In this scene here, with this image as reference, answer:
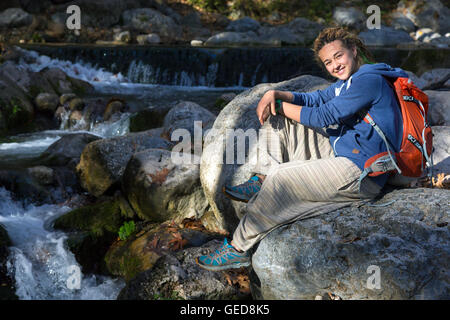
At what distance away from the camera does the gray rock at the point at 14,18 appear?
17.9 m

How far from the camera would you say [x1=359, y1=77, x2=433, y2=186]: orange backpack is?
2.46 meters

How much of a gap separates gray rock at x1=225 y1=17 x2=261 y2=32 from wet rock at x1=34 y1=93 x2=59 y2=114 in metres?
12.3

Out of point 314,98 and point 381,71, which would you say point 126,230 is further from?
point 381,71

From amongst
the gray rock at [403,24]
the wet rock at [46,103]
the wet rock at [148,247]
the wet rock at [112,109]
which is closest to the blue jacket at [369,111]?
the wet rock at [148,247]

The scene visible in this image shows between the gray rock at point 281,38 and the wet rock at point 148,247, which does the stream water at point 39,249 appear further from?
the gray rock at point 281,38

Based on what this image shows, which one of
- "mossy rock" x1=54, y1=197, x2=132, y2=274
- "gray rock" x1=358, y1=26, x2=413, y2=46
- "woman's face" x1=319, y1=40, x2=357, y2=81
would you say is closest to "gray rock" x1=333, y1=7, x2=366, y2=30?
"gray rock" x1=358, y1=26, x2=413, y2=46

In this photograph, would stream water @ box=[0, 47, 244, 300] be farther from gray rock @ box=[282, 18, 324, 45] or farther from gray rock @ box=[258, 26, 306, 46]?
gray rock @ box=[282, 18, 324, 45]

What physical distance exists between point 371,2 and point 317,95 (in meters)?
23.0

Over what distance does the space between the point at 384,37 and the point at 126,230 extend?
16065mm

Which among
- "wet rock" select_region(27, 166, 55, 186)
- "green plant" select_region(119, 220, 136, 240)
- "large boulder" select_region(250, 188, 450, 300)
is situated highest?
"large boulder" select_region(250, 188, 450, 300)

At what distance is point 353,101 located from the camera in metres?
2.48

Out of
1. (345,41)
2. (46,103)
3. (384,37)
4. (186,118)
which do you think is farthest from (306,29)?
(345,41)

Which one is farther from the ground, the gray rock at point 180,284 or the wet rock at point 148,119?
the wet rock at point 148,119
